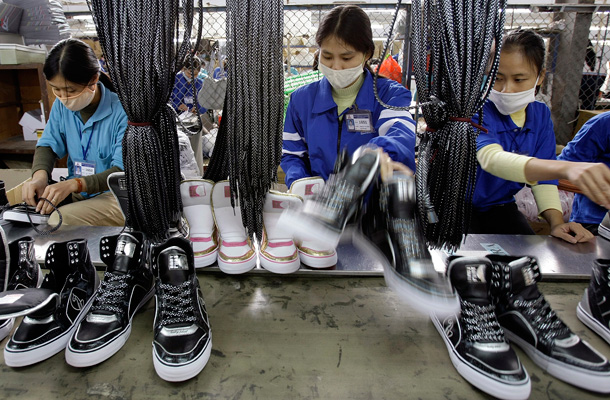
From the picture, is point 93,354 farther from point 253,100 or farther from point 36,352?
point 253,100

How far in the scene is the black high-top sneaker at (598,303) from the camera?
832 millimetres

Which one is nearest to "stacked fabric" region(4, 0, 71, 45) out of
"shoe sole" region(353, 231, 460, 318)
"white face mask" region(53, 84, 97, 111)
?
"white face mask" region(53, 84, 97, 111)

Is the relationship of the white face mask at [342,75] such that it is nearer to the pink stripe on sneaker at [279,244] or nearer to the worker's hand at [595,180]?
the pink stripe on sneaker at [279,244]

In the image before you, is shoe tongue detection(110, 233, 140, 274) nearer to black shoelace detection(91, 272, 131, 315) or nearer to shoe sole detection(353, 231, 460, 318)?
black shoelace detection(91, 272, 131, 315)

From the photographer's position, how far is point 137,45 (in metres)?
0.90

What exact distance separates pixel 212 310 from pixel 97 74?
1149 millimetres

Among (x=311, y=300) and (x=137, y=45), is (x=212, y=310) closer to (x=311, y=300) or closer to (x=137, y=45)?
(x=311, y=300)

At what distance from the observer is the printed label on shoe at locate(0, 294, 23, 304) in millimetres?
719

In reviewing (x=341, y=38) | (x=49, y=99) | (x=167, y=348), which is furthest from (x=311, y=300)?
(x=49, y=99)

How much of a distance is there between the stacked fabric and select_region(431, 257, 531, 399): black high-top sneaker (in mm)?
2923

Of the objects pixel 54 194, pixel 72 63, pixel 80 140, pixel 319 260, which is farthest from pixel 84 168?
pixel 319 260

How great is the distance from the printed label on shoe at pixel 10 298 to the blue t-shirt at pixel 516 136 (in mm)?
1317

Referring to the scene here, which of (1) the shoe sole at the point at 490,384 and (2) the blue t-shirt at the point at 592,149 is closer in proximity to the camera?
(1) the shoe sole at the point at 490,384

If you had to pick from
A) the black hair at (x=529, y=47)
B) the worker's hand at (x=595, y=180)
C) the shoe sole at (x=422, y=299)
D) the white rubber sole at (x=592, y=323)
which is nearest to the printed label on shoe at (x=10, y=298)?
the shoe sole at (x=422, y=299)
